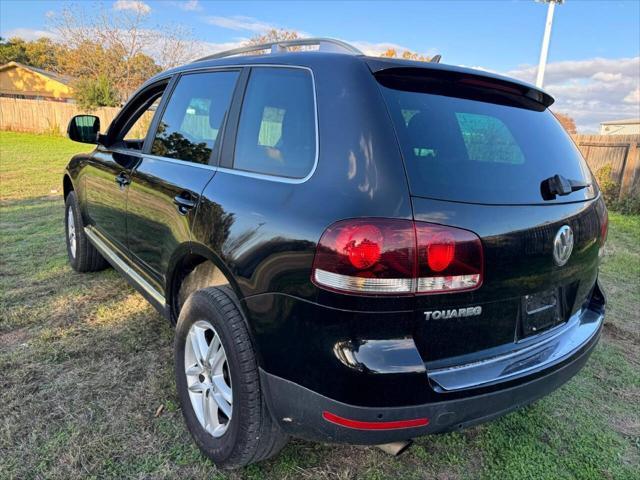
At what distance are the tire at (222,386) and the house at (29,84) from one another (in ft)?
Result: 149

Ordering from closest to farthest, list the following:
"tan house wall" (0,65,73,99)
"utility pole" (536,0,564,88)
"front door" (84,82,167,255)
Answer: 1. "front door" (84,82,167,255)
2. "utility pole" (536,0,564,88)
3. "tan house wall" (0,65,73,99)

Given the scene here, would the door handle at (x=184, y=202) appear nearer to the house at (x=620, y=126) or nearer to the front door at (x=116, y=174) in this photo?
the front door at (x=116, y=174)

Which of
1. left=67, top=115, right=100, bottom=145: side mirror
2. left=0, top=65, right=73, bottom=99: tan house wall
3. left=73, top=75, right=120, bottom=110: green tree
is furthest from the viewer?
left=0, top=65, right=73, bottom=99: tan house wall

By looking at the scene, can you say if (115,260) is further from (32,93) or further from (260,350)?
(32,93)

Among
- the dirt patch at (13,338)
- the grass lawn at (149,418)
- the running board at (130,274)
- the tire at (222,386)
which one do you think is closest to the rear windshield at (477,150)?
the tire at (222,386)

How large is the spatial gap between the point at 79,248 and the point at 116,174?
1437 mm

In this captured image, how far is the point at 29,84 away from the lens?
42.4 meters

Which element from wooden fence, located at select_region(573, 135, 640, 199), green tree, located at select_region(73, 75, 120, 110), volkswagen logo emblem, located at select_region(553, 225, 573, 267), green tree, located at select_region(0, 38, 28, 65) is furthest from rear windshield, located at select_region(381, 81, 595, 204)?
green tree, located at select_region(0, 38, 28, 65)

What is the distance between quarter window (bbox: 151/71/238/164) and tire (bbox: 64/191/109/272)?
1.81 meters

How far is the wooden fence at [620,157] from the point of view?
32.6ft

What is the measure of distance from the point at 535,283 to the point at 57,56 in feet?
127

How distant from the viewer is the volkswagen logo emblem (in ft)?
6.26

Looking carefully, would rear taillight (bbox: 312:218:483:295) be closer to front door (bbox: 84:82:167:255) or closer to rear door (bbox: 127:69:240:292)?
rear door (bbox: 127:69:240:292)

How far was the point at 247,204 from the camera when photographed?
6.40 ft
